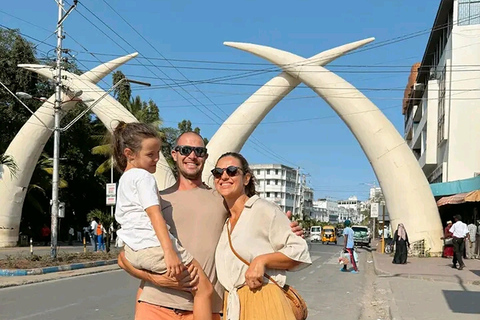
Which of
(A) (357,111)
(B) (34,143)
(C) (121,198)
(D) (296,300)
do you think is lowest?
(D) (296,300)

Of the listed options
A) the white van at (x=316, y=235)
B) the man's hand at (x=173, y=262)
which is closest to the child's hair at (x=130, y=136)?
the man's hand at (x=173, y=262)

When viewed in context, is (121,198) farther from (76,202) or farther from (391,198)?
(76,202)

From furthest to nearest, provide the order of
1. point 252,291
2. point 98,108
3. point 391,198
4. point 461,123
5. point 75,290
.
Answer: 1. point 98,108
2. point 461,123
3. point 391,198
4. point 75,290
5. point 252,291

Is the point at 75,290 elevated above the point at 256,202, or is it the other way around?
the point at 256,202

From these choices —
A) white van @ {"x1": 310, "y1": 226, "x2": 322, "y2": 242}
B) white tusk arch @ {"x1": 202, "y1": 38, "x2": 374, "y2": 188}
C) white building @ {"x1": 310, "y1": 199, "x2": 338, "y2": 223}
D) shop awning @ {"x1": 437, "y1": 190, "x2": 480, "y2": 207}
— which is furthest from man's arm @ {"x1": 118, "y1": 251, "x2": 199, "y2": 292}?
white building @ {"x1": 310, "y1": 199, "x2": 338, "y2": 223}

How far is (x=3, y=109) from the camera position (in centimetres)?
3559

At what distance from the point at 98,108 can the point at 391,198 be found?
17826 mm

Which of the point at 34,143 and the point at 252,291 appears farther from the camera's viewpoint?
the point at 34,143

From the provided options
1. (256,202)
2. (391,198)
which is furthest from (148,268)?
(391,198)

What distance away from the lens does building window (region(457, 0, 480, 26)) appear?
102 ft

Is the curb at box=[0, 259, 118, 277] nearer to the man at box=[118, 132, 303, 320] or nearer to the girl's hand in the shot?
the man at box=[118, 132, 303, 320]

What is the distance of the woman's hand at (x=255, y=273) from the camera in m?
2.93

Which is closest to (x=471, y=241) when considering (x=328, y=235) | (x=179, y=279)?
(x=179, y=279)

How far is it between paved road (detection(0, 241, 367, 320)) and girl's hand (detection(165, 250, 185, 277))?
614 centimetres
